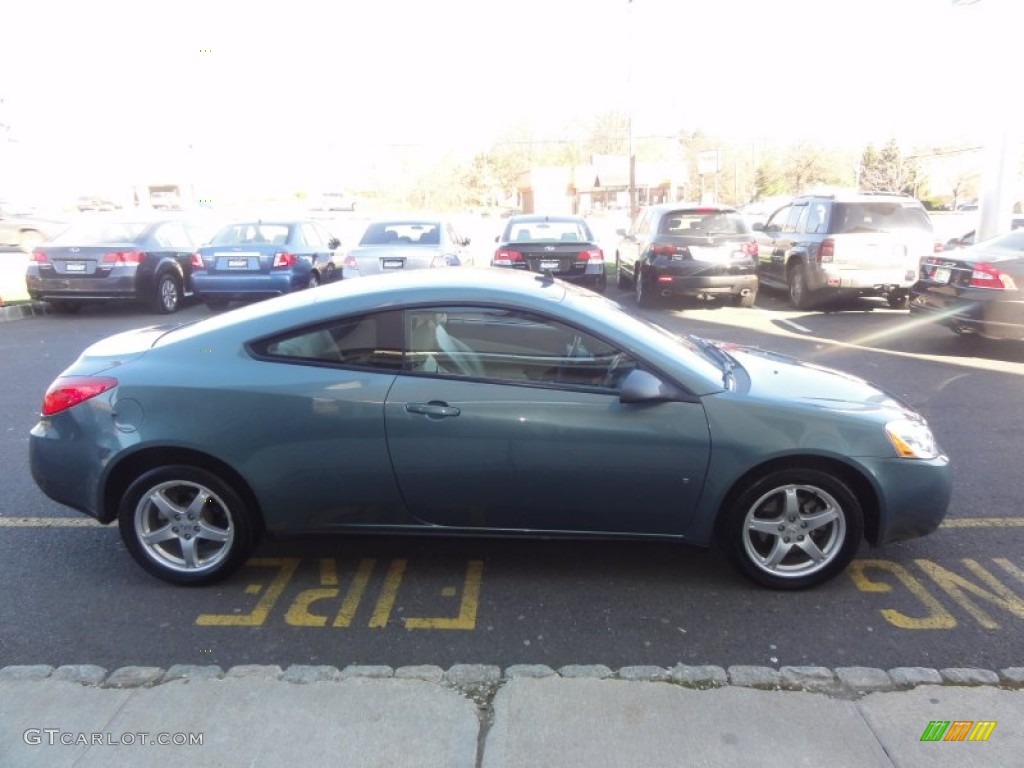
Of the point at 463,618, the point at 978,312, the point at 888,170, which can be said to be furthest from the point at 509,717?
the point at 888,170

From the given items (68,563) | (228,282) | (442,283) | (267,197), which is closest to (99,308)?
(228,282)

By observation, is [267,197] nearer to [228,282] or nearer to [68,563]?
[228,282]

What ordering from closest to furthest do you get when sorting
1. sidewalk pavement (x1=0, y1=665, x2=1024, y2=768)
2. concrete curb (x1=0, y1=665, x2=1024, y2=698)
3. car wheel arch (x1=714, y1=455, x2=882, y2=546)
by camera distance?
sidewalk pavement (x1=0, y1=665, x2=1024, y2=768), concrete curb (x1=0, y1=665, x2=1024, y2=698), car wheel arch (x1=714, y1=455, x2=882, y2=546)

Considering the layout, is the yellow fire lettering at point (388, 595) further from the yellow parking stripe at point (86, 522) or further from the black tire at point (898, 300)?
the black tire at point (898, 300)

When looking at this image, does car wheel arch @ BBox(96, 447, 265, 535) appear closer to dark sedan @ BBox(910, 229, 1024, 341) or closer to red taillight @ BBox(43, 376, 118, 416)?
red taillight @ BBox(43, 376, 118, 416)

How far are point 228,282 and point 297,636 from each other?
963 cm

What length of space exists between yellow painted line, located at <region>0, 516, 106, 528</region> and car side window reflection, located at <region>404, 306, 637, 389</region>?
229 centimetres

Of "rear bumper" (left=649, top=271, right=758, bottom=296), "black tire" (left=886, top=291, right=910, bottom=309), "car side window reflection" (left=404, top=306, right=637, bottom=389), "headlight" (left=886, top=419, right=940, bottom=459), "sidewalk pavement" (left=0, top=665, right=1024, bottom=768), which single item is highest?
"car side window reflection" (left=404, top=306, right=637, bottom=389)

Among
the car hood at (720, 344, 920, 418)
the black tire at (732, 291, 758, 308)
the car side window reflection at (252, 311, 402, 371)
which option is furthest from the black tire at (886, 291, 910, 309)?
the car side window reflection at (252, 311, 402, 371)

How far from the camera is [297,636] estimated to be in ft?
10.6

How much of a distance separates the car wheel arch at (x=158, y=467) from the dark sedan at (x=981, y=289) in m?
7.97

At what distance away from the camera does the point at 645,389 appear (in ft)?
10.9

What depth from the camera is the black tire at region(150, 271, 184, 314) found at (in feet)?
40.9

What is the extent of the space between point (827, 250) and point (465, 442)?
9.36 metres
